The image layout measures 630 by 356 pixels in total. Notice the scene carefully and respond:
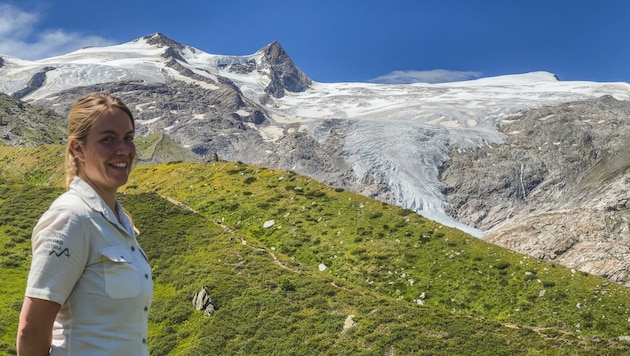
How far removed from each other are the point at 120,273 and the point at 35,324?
2.45 feet

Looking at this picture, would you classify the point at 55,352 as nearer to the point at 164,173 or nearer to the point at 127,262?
the point at 127,262

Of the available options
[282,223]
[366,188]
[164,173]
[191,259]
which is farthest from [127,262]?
[366,188]

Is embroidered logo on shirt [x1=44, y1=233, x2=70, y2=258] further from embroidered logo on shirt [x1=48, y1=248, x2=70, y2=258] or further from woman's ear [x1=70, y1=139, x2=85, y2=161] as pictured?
woman's ear [x1=70, y1=139, x2=85, y2=161]

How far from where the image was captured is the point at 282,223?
4053 cm

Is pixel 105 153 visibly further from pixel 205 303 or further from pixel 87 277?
pixel 205 303

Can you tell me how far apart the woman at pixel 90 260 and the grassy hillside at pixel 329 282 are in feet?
56.8

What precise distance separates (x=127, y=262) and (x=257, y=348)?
1868cm

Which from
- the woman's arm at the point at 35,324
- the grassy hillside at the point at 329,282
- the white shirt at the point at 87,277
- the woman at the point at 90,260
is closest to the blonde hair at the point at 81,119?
the woman at the point at 90,260

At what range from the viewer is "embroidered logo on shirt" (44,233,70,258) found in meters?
4.20

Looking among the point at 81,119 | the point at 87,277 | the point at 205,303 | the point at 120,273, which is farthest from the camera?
the point at 205,303

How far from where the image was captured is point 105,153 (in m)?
4.85

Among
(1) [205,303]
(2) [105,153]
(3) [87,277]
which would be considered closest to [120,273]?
(3) [87,277]

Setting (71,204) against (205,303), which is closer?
(71,204)

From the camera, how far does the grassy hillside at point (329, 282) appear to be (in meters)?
21.9
